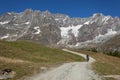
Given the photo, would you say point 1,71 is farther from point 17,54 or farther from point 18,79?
point 17,54

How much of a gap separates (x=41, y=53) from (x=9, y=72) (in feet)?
126

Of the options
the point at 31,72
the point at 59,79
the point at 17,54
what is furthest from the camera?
the point at 17,54

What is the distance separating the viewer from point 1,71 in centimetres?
3966

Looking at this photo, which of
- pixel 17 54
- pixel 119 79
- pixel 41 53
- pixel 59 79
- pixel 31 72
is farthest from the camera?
pixel 41 53

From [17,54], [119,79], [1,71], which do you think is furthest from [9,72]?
[17,54]

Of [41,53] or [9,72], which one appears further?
[41,53]

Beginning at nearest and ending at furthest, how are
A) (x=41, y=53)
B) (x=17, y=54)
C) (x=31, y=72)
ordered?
(x=31, y=72) → (x=17, y=54) → (x=41, y=53)

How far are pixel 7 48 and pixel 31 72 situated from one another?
2988cm

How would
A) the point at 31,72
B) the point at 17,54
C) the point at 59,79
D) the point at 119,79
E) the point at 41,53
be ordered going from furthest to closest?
1. the point at 41,53
2. the point at 17,54
3. the point at 31,72
4. the point at 119,79
5. the point at 59,79

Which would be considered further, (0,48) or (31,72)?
(0,48)

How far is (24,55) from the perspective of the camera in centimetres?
6744

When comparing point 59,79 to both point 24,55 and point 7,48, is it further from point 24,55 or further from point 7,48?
point 7,48

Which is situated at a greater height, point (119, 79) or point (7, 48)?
point (7, 48)

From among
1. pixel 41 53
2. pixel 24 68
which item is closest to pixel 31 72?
pixel 24 68
